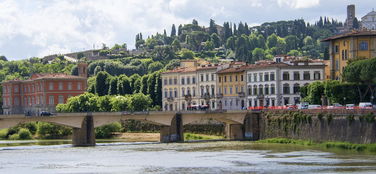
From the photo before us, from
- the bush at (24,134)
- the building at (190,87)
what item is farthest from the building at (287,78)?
the bush at (24,134)

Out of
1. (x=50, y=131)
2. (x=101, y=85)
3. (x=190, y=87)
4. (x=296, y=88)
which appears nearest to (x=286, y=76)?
(x=296, y=88)

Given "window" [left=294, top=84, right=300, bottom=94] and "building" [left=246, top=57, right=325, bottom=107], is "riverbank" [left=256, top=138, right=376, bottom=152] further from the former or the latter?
"window" [left=294, top=84, right=300, bottom=94]

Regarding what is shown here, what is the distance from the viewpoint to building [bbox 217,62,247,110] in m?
122

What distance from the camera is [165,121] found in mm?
101688

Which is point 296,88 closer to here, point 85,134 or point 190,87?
point 190,87

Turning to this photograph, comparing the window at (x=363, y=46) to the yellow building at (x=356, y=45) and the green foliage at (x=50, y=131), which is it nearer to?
the yellow building at (x=356, y=45)

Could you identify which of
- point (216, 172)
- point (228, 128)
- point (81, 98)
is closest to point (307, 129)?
point (228, 128)

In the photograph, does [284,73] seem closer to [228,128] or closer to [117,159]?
[228,128]

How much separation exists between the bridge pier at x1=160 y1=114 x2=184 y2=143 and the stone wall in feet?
31.9

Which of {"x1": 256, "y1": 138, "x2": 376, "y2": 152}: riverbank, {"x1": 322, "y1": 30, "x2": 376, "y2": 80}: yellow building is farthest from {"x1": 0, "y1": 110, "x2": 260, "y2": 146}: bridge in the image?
{"x1": 322, "y1": 30, "x2": 376, "y2": 80}: yellow building

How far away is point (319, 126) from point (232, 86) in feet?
121

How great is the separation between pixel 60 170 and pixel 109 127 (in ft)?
176

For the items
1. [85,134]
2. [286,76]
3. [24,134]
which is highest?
[286,76]

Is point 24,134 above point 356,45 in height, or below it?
below
